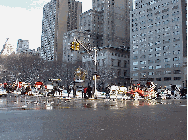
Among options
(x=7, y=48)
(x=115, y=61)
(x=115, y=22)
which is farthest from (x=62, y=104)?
(x=7, y=48)

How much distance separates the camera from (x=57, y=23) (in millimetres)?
175875

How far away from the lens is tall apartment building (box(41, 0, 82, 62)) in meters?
174

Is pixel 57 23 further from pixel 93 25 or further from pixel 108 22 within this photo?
pixel 108 22

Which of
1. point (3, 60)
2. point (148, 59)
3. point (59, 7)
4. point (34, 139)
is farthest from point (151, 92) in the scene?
point (59, 7)

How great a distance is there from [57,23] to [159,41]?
103307mm

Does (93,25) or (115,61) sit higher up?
(93,25)

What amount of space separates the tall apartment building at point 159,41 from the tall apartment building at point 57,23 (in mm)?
79686

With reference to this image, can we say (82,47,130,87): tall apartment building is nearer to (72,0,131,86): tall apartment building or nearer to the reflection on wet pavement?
(72,0,131,86): tall apartment building

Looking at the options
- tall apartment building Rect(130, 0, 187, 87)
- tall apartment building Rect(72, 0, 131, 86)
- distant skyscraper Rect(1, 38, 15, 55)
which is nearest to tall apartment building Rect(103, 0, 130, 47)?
tall apartment building Rect(72, 0, 131, 86)

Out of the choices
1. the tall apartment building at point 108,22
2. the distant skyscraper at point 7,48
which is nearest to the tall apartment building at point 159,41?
the tall apartment building at point 108,22

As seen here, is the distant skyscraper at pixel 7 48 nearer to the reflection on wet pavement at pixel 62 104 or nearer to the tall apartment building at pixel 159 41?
the tall apartment building at pixel 159 41

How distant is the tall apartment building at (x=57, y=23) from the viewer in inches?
6845

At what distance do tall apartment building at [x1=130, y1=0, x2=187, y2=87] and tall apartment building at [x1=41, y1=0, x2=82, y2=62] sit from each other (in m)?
79.7

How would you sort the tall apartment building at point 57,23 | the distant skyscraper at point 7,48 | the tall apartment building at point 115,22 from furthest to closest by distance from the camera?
1. the tall apartment building at point 57,23
2. the distant skyscraper at point 7,48
3. the tall apartment building at point 115,22
